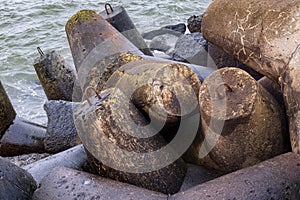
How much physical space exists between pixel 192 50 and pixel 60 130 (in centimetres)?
123

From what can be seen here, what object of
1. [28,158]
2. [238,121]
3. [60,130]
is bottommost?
[28,158]

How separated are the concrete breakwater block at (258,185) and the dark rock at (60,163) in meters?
0.73

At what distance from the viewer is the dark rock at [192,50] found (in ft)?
11.9

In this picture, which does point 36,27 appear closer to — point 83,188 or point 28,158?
point 28,158

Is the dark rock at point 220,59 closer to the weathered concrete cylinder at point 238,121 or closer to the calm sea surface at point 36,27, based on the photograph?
the weathered concrete cylinder at point 238,121

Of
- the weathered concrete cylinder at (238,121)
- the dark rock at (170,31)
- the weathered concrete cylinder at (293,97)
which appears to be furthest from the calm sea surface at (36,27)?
the weathered concrete cylinder at (293,97)

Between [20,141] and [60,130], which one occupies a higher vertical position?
[60,130]

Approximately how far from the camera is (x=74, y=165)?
2.51 metres

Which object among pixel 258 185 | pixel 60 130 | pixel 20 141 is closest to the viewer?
pixel 258 185

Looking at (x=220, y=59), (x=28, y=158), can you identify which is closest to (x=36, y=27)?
(x=28, y=158)

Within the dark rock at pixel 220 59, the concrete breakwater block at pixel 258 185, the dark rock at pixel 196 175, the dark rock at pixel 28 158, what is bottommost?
the dark rock at pixel 28 158

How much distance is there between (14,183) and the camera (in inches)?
85.4

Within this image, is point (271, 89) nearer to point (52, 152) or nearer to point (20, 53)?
point (52, 152)

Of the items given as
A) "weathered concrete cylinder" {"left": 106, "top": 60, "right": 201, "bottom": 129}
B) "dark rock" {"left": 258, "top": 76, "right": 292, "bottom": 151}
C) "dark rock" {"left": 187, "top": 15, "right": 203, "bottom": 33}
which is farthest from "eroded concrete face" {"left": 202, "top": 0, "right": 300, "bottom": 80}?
"dark rock" {"left": 187, "top": 15, "right": 203, "bottom": 33}
